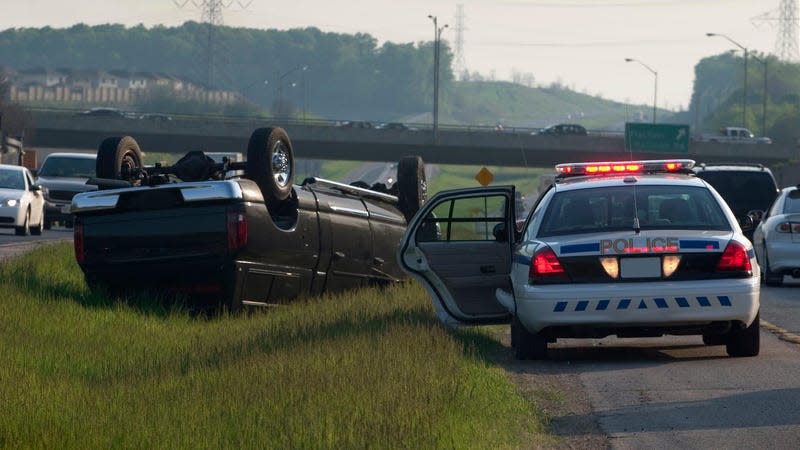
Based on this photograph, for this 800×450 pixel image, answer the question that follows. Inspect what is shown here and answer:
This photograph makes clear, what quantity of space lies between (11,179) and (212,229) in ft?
62.7

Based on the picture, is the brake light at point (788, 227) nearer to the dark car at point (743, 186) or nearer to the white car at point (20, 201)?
the dark car at point (743, 186)

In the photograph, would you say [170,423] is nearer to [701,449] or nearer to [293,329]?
[701,449]

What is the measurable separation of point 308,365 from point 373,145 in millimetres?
85918

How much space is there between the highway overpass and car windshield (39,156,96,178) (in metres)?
54.3

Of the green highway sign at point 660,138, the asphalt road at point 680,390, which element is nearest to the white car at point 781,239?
the asphalt road at point 680,390

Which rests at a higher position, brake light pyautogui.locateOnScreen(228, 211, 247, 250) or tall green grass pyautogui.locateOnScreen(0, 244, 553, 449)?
brake light pyautogui.locateOnScreen(228, 211, 247, 250)

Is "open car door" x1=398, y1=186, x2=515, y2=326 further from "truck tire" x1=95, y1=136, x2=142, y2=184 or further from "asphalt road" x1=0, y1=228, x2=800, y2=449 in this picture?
"truck tire" x1=95, y1=136, x2=142, y2=184

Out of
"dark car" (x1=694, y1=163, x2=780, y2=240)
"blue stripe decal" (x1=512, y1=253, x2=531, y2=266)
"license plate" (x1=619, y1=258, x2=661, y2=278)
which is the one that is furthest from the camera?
"dark car" (x1=694, y1=163, x2=780, y2=240)

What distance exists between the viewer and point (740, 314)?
11.3m

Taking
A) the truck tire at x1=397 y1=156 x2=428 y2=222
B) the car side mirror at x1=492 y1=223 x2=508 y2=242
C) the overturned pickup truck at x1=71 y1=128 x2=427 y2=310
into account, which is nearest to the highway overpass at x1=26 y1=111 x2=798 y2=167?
the truck tire at x1=397 y1=156 x2=428 y2=222

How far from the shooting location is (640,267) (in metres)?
11.3

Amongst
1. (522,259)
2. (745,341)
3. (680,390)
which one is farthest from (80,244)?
(680,390)

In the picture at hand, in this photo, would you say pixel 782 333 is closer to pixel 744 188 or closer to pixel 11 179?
pixel 744 188

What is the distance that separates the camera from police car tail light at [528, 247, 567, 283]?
11375 millimetres
